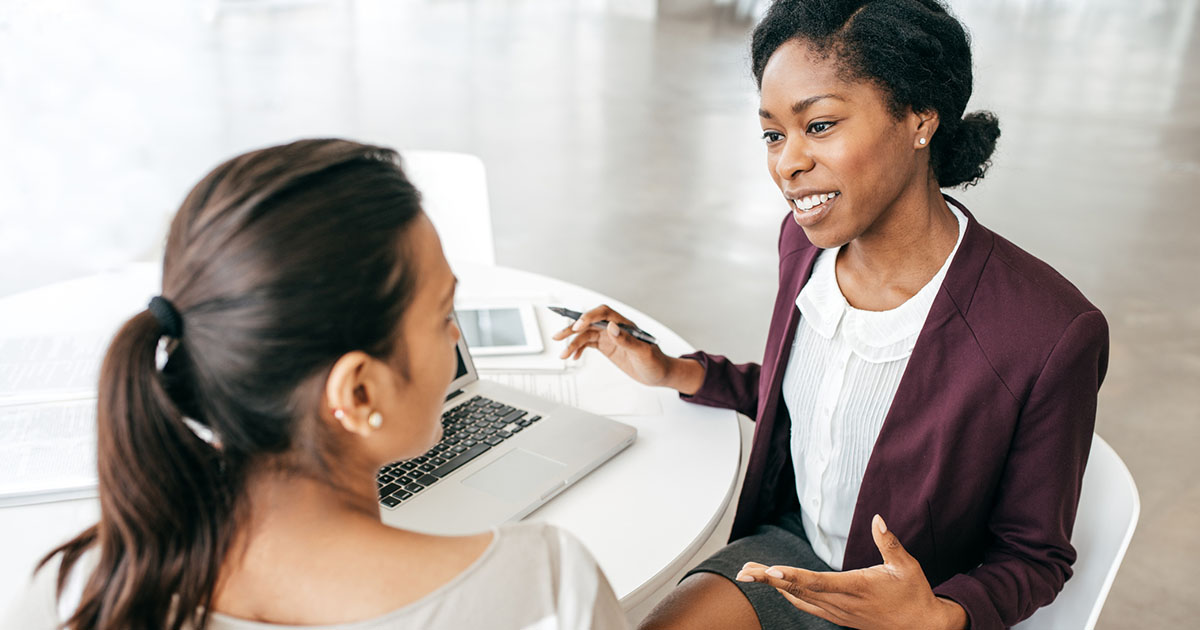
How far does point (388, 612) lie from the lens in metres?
0.76

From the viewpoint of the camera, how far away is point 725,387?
64.9 inches

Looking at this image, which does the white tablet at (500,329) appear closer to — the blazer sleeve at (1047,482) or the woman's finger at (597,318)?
the woman's finger at (597,318)

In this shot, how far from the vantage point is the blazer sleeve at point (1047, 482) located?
128 centimetres

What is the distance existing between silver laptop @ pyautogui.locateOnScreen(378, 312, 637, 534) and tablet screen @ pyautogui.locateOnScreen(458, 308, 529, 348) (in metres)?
0.18

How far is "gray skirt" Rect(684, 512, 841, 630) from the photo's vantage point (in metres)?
1.42

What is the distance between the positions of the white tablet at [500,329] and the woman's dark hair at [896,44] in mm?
688

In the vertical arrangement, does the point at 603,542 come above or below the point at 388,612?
below

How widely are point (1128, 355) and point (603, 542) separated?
3.08 m

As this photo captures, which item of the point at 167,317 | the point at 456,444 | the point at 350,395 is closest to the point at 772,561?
the point at 456,444

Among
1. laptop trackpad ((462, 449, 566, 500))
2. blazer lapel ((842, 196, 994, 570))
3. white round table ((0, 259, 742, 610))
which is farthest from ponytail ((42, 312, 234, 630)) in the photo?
blazer lapel ((842, 196, 994, 570))

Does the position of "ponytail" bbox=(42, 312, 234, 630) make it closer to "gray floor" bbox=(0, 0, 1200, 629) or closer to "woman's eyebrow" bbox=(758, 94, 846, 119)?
"woman's eyebrow" bbox=(758, 94, 846, 119)

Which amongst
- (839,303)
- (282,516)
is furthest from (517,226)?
(282,516)

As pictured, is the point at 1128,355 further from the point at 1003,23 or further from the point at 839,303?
the point at 1003,23

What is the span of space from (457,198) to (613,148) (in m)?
3.25
